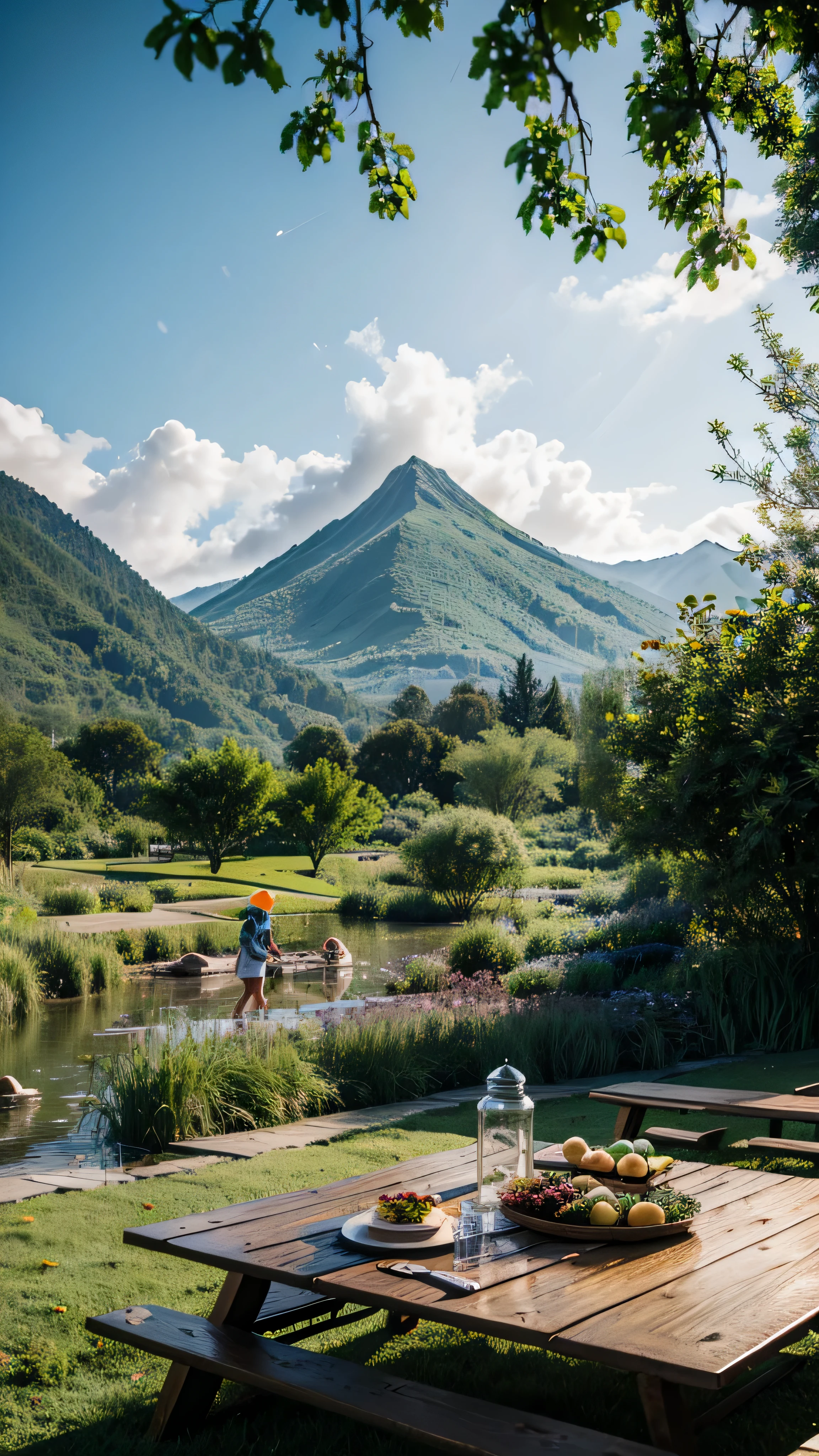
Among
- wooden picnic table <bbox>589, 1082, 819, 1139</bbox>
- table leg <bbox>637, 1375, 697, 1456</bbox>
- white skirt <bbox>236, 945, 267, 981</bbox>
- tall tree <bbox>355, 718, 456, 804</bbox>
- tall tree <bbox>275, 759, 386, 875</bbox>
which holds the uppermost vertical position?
tall tree <bbox>355, 718, 456, 804</bbox>

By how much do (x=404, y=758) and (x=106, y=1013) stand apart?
42.3 meters

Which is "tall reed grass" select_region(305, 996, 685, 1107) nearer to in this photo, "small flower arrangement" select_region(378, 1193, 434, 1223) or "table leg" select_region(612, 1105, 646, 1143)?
"table leg" select_region(612, 1105, 646, 1143)

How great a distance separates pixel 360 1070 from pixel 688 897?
4131 millimetres

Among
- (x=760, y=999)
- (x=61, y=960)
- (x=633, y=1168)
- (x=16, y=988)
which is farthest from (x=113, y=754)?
(x=633, y=1168)

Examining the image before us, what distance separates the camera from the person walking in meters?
10.9

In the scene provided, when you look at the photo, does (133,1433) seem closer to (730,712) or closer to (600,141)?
(600,141)

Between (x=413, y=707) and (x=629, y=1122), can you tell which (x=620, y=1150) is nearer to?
(x=629, y=1122)

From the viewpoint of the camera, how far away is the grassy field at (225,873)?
2941 cm

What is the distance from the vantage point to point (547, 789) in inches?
1678

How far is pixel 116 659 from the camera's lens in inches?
5581

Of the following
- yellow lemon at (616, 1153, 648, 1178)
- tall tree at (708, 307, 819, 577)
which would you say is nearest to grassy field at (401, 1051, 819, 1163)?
Result: yellow lemon at (616, 1153, 648, 1178)

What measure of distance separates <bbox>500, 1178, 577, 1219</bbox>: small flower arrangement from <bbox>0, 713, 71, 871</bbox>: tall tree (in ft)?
85.7

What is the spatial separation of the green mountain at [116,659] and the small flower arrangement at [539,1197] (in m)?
108

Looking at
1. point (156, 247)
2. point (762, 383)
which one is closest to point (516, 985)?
point (762, 383)
